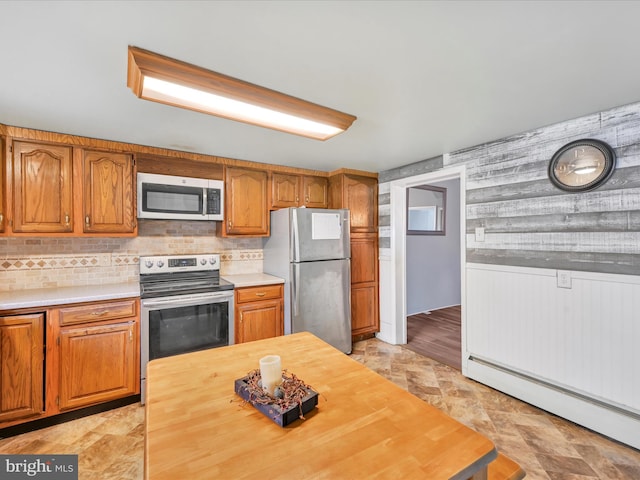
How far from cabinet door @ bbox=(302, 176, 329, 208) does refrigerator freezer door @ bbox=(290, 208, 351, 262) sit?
1.60ft

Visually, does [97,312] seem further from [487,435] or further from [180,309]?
[487,435]

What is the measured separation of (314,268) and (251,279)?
0.68 m

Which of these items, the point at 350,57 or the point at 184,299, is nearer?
the point at 350,57

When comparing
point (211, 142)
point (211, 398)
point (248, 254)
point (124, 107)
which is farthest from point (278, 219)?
Answer: point (211, 398)

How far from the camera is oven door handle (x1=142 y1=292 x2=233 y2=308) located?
246 centimetres

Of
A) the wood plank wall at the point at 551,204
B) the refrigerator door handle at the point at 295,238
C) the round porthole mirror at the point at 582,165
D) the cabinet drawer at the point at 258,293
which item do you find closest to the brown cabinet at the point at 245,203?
the refrigerator door handle at the point at 295,238

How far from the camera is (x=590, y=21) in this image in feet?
3.95

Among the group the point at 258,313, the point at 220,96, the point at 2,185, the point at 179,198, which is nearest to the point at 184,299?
the point at 258,313

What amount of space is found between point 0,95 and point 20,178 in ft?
2.48

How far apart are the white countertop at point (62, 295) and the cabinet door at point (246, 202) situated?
1.10m

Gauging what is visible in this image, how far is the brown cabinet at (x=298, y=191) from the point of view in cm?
348

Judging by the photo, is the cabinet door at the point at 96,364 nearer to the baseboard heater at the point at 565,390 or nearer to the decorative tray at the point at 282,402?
the decorative tray at the point at 282,402

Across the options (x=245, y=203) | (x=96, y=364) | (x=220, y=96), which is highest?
(x=220, y=96)

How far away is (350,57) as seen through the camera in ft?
4.67
